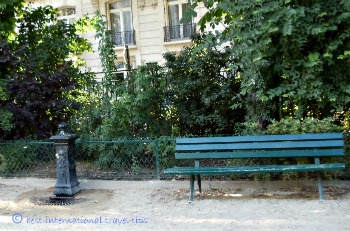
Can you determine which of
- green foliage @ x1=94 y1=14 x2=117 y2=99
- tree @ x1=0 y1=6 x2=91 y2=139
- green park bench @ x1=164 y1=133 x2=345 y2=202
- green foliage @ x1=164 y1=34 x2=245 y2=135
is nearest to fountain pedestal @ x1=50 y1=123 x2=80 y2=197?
green park bench @ x1=164 y1=133 x2=345 y2=202

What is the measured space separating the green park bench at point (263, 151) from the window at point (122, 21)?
14.1 metres

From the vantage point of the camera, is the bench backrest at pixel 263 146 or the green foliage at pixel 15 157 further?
the green foliage at pixel 15 157

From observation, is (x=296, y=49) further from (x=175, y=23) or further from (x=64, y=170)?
(x=175, y=23)

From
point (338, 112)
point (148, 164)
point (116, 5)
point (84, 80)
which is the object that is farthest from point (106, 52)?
point (116, 5)

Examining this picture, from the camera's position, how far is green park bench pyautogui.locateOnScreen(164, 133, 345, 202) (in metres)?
5.50

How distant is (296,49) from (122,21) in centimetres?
1438

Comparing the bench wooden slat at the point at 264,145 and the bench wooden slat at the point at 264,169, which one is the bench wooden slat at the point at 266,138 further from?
the bench wooden slat at the point at 264,169

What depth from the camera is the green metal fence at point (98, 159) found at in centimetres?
719

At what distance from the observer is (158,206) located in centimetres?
568

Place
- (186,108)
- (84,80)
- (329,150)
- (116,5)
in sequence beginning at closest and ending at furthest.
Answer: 1. (329,150)
2. (186,108)
3. (84,80)
4. (116,5)

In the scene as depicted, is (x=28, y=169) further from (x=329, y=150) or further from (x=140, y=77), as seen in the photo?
(x=329, y=150)

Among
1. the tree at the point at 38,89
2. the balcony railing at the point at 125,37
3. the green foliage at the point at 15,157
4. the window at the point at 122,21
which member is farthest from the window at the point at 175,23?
the green foliage at the point at 15,157

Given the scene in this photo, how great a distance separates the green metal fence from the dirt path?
16.3 inches

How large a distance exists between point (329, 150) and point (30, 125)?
584cm
